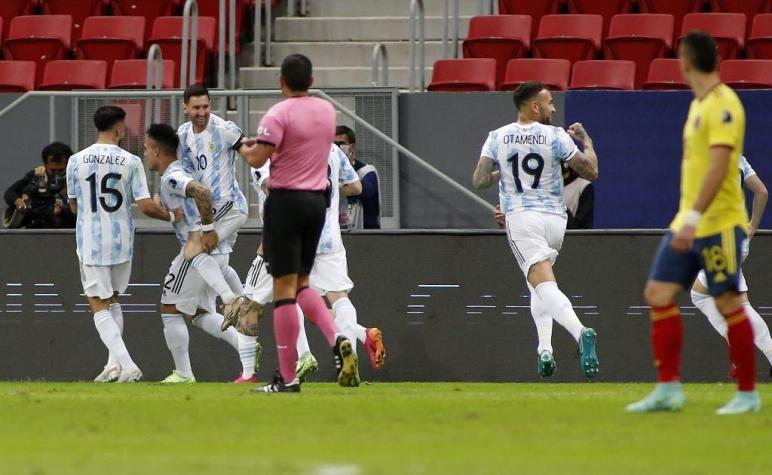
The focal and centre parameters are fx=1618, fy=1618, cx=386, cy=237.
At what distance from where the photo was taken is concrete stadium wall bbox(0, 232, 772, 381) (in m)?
14.4

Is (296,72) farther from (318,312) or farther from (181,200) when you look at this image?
(181,200)

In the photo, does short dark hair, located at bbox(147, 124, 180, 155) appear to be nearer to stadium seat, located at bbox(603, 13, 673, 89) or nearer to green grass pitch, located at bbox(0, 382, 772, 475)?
green grass pitch, located at bbox(0, 382, 772, 475)

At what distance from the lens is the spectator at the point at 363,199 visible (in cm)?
1494

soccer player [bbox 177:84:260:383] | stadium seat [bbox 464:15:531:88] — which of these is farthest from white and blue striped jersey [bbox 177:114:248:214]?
stadium seat [bbox 464:15:531:88]

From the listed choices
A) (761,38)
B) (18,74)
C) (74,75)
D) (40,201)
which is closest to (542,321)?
(40,201)

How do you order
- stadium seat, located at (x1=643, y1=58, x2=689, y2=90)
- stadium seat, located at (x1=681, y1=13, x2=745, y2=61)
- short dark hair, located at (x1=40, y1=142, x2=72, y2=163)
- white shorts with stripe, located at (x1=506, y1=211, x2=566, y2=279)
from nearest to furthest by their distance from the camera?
white shorts with stripe, located at (x1=506, y1=211, x2=566, y2=279) < short dark hair, located at (x1=40, y1=142, x2=72, y2=163) < stadium seat, located at (x1=643, y1=58, x2=689, y2=90) < stadium seat, located at (x1=681, y1=13, x2=745, y2=61)

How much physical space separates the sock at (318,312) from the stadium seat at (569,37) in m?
7.95

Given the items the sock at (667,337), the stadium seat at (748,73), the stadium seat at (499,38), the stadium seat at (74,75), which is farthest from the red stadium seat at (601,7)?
the sock at (667,337)

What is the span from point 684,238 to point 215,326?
20.1 feet

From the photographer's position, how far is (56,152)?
595 inches

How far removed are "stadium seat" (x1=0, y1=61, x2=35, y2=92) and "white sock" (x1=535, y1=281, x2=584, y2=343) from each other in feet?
26.6

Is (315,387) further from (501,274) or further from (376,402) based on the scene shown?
(501,274)

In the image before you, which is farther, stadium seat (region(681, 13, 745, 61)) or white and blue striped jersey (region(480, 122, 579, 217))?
stadium seat (region(681, 13, 745, 61))

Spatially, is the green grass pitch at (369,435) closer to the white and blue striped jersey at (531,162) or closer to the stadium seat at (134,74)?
the white and blue striped jersey at (531,162)
